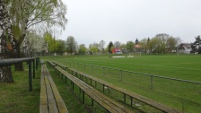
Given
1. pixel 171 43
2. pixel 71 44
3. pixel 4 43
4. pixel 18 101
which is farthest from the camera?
pixel 171 43

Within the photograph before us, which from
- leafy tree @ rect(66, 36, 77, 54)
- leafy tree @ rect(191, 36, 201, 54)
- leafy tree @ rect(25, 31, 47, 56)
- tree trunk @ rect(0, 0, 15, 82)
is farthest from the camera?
leafy tree @ rect(191, 36, 201, 54)

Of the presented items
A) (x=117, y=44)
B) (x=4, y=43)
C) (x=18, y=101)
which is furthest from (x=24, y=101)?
(x=117, y=44)

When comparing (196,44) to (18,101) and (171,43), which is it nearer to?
(171,43)

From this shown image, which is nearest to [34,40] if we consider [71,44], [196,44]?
[71,44]

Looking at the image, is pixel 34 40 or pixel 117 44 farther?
pixel 117 44

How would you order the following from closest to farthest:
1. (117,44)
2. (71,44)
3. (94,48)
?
(71,44) < (94,48) < (117,44)

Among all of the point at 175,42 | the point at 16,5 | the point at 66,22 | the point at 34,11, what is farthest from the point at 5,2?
the point at 175,42

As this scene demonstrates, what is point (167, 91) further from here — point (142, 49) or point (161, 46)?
point (142, 49)

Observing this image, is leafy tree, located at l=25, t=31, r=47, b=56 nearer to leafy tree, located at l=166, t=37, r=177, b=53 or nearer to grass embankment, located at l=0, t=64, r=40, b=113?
grass embankment, located at l=0, t=64, r=40, b=113

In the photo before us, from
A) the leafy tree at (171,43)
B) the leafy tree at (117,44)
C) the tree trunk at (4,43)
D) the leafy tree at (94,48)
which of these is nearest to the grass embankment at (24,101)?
the tree trunk at (4,43)

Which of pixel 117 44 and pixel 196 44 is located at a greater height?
pixel 117 44

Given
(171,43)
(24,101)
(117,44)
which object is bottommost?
(24,101)

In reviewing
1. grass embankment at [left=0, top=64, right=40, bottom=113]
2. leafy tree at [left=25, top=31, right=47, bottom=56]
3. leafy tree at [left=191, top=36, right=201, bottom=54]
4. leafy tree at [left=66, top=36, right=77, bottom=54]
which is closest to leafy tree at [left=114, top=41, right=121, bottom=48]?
leafy tree at [left=66, top=36, right=77, bottom=54]

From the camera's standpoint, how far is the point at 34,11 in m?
22.6
